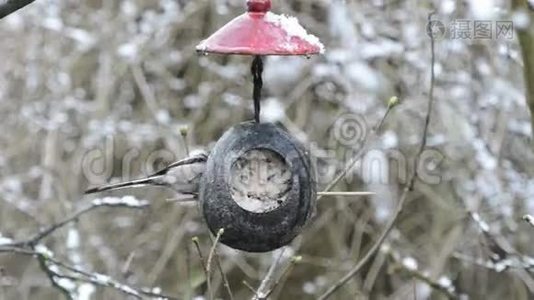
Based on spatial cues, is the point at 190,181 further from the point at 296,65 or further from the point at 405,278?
the point at 405,278

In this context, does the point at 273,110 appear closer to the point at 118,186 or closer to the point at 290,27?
the point at 118,186

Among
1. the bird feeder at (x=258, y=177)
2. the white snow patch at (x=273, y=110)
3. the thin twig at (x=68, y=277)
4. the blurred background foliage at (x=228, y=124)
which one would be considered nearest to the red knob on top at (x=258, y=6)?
the bird feeder at (x=258, y=177)

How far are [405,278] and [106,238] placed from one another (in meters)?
1.79

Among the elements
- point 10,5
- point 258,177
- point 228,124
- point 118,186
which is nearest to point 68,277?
point 118,186

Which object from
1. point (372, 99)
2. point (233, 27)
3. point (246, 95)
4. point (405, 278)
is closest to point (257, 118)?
point (233, 27)

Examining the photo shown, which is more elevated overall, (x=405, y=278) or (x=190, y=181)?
(x=190, y=181)

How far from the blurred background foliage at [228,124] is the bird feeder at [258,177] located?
285cm

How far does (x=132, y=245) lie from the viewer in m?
5.92

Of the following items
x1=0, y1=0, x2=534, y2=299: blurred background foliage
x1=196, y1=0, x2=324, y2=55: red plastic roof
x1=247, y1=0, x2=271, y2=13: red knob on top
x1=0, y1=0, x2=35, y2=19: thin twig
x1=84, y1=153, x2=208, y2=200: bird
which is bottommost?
x1=0, y1=0, x2=534, y2=299: blurred background foliage

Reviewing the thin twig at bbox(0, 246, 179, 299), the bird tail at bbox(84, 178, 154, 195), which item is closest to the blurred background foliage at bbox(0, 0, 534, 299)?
the thin twig at bbox(0, 246, 179, 299)

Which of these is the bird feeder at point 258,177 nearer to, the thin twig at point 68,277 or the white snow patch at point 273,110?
the thin twig at point 68,277

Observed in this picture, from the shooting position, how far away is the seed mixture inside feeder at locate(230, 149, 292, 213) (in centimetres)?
248

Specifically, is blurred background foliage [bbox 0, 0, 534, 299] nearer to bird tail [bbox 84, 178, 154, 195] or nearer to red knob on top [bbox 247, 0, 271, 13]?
bird tail [bbox 84, 178, 154, 195]

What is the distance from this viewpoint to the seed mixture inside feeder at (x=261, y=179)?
2.48 meters
